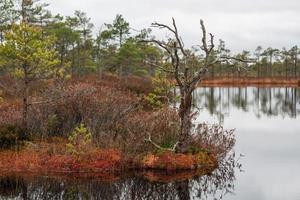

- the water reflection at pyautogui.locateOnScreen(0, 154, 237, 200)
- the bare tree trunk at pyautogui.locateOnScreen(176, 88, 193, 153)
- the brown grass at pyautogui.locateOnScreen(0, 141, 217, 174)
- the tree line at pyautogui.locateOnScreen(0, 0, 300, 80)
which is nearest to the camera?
the water reflection at pyautogui.locateOnScreen(0, 154, 237, 200)

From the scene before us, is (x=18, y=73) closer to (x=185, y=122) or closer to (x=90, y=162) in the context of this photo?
(x=90, y=162)

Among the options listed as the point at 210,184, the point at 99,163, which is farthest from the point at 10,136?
the point at 210,184

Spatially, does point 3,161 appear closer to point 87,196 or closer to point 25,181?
point 25,181

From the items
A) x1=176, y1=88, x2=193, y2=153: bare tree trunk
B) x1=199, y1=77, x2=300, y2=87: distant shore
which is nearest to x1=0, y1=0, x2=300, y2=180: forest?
x1=176, y1=88, x2=193, y2=153: bare tree trunk

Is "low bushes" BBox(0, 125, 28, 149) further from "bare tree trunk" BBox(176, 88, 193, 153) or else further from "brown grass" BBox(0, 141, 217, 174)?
"bare tree trunk" BBox(176, 88, 193, 153)

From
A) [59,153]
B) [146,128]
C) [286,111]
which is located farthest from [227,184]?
[286,111]

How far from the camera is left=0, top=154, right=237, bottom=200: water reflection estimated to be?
14984mm

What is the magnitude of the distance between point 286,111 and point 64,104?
26898 mm

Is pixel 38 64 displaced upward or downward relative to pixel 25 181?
upward

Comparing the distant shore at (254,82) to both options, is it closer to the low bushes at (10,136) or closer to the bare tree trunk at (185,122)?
the bare tree trunk at (185,122)

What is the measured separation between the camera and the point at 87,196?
1486 cm

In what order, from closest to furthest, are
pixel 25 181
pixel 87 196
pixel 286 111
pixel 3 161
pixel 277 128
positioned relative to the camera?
pixel 87 196, pixel 25 181, pixel 3 161, pixel 277 128, pixel 286 111

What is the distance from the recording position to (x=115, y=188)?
15898 millimetres

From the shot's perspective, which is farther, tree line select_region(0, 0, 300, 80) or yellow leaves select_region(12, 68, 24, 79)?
tree line select_region(0, 0, 300, 80)
